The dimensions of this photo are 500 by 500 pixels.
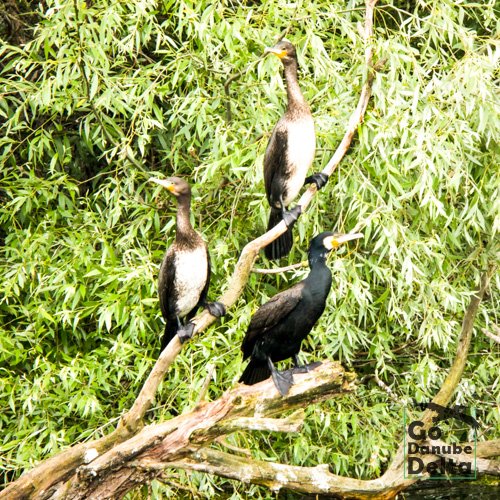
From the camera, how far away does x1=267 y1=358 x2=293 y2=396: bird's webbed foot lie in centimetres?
423

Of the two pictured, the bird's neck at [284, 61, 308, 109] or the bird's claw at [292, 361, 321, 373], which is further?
the bird's neck at [284, 61, 308, 109]

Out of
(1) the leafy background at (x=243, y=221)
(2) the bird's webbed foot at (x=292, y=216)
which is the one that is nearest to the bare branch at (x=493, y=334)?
(1) the leafy background at (x=243, y=221)

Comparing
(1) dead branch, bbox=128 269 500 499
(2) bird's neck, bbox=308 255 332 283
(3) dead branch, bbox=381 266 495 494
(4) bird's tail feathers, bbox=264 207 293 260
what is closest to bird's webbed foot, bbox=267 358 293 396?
(1) dead branch, bbox=128 269 500 499

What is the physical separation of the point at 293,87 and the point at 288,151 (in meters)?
0.34

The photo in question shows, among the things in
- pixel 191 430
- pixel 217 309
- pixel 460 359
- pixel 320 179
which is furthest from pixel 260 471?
pixel 460 359

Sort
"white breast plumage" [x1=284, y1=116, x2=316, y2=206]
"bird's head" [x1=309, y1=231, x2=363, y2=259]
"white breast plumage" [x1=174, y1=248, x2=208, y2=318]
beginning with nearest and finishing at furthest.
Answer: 1. "bird's head" [x1=309, y1=231, x2=363, y2=259]
2. "white breast plumage" [x1=174, y1=248, x2=208, y2=318]
3. "white breast plumage" [x1=284, y1=116, x2=316, y2=206]

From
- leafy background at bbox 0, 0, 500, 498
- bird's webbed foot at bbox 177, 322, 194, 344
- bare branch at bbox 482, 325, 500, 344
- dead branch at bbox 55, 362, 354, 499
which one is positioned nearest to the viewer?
dead branch at bbox 55, 362, 354, 499

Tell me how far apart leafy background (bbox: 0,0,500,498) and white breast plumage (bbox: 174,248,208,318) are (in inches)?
20.2

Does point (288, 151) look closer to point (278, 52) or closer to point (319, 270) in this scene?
point (278, 52)

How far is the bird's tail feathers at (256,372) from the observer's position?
14.8ft

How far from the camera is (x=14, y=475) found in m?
5.32

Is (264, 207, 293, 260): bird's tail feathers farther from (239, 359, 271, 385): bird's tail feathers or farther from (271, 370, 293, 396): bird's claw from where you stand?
(271, 370, 293, 396): bird's claw

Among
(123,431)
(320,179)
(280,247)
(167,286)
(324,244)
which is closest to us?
(123,431)

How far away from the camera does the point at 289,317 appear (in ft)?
14.4
